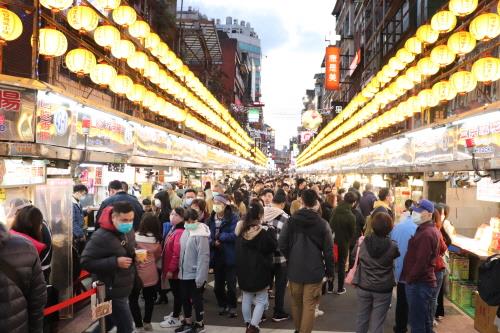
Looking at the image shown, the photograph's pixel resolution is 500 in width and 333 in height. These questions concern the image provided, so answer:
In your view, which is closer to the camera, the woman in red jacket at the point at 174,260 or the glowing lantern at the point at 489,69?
the woman in red jacket at the point at 174,260

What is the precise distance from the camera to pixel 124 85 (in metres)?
11.8

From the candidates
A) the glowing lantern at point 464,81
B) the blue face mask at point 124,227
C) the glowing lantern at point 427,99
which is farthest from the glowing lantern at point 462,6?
the blue face mask at point 124,227

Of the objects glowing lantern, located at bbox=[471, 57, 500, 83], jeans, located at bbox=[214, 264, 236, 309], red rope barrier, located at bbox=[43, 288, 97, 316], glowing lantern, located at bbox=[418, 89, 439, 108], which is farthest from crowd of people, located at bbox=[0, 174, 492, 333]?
glowing lantern, located at bbox=[418, 89, 439, 108]

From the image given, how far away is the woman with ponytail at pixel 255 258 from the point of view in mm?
→ 6727

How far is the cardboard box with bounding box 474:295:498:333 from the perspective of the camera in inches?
265

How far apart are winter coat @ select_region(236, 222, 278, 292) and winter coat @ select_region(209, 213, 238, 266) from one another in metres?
1.55

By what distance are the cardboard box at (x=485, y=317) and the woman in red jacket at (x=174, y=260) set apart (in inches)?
190

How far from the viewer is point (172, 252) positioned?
7277mm

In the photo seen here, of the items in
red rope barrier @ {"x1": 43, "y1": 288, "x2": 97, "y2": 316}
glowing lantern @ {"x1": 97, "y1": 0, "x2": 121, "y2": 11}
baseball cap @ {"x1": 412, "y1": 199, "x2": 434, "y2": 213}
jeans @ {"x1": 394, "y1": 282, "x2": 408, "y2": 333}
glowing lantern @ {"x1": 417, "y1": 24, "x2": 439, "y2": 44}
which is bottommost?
jeans @ {"x1": 394, "y1": 282, "x2": 408, "y2": 333}

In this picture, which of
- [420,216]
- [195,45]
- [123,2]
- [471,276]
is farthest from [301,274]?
[195,45]

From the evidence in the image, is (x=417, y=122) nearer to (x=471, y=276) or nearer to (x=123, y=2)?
(x=471, y=276)

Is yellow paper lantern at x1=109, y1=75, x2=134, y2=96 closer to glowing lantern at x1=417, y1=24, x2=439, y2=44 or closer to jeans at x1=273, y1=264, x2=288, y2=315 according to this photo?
jeans at x1=273, y1=264, x2=288, y2=315

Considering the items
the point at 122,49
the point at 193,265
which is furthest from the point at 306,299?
the point at 122,49

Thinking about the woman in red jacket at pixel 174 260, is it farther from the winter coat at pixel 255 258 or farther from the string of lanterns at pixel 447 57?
the string of lanterns at pixel 447 57
